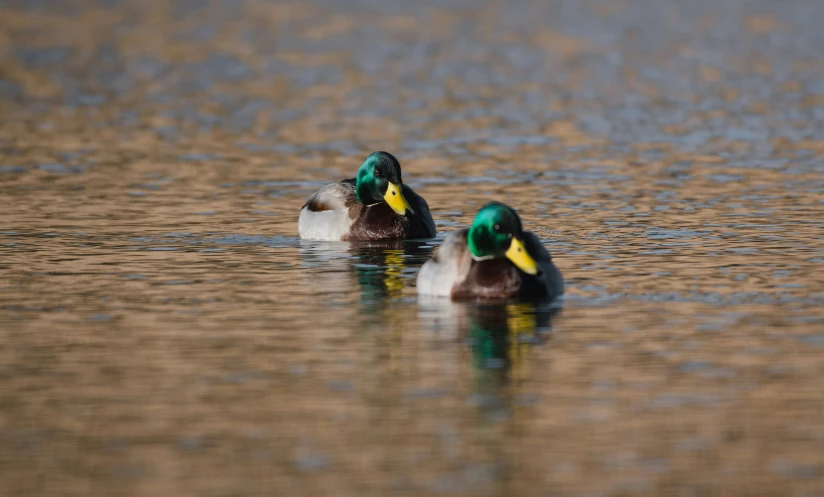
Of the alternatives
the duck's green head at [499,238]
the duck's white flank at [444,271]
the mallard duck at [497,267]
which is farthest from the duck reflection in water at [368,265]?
the duck's green head at [499,238]

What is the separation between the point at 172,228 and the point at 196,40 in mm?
29161

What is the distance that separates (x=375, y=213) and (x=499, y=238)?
4674mm

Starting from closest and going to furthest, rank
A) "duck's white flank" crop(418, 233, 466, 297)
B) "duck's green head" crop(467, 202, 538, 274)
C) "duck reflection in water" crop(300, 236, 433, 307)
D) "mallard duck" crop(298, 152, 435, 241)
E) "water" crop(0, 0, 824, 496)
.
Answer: "water" crop(0, 0, 824, 496)
"duck's green head" crop(467, 202, 538, 274)
"duck's white flank" crop(418, 233, 466, 297)
"duck reflection in water" crop(300, 236, 433, 307)
"mallard duck" crop(298, 152, 435, 241)

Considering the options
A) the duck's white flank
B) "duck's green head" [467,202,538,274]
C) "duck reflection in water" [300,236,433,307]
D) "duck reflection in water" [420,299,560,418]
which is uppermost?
"duck's green head" [467,202,538,274]

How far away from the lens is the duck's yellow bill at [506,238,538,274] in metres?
14.4

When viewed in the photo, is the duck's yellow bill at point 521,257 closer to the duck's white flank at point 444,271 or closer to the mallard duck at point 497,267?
the mallard duck at point 497,267

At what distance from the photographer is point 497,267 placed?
47.3ft

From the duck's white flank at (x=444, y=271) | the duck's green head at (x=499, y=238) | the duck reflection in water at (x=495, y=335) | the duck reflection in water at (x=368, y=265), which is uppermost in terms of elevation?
the duck's green head at (x=499, y=238)

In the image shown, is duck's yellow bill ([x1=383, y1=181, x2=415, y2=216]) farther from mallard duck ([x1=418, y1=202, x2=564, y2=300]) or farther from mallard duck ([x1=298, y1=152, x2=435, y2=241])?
mallard duck ([x1=418, y1=202, x2=564, y2=300])

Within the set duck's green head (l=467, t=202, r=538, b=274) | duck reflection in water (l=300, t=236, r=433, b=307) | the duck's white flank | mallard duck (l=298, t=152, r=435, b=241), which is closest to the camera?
duck's green head (l=467, t=202, r=538, b=274)

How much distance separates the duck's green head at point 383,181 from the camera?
61.5 feet

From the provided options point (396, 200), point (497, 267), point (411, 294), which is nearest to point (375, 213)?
point (396, 200)

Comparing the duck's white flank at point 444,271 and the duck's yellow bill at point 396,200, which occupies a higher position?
the duck's yellow bill at point 396,200

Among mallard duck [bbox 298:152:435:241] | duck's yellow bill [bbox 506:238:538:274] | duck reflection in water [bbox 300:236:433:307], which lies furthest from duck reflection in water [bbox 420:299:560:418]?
mallard duck [bbox 298:152:435:241]
